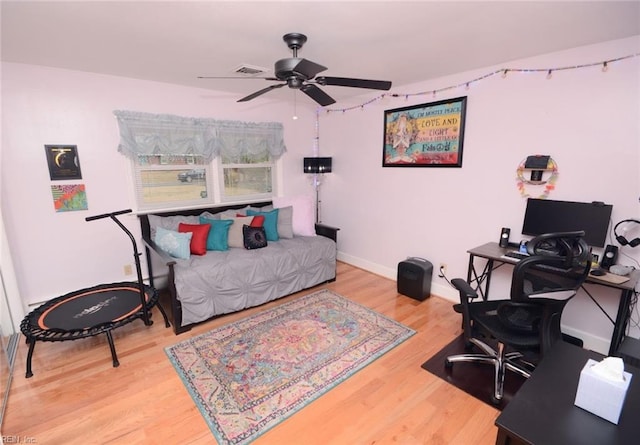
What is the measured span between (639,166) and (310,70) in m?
2.44

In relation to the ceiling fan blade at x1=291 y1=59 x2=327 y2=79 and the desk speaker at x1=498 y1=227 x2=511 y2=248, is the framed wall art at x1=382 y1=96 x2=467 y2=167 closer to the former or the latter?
the desk speaker at x1=498 y1=227 x2=511 y2=248

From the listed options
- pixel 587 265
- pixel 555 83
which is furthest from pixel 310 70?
pixel 555 83

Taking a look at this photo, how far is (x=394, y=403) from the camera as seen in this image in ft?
6.36

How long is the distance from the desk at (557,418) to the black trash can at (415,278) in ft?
6.03

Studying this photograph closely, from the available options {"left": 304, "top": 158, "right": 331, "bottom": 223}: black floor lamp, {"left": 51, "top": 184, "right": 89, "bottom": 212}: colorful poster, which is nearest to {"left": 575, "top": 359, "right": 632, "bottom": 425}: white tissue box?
{"left": 304, "top": 158, "right": 331, "bottom": 223}: black floor lamp

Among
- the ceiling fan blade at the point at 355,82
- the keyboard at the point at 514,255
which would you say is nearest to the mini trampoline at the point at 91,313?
the ceiling fan blade at the point at 355,82

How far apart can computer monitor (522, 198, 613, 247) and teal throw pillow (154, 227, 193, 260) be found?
3137mm

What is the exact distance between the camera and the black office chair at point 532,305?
1584 millimetres

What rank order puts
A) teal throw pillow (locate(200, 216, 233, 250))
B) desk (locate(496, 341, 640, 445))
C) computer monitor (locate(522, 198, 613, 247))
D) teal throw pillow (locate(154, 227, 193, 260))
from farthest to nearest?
teal throw pillow (locate(200, 216, 233, 250)), teal throw pillow (locate(154, 227, 193, 260)), computer monitor (locate(522, 198, 613, 247)), desk (locate(496, 341, 640, 445))

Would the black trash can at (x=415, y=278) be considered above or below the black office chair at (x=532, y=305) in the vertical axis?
below

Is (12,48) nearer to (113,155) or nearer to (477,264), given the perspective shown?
(113,155)

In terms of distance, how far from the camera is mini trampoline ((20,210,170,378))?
215 centimetres

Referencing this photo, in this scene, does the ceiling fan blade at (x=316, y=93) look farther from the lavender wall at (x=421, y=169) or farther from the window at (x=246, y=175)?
the window at (x=246, y=175)

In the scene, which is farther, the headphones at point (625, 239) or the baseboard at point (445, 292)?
the baseboard at point (445, 292)
